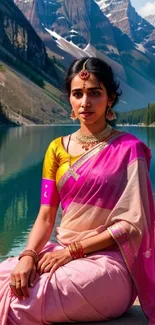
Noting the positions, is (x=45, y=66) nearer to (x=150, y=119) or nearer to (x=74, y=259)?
(x=150, y=119)

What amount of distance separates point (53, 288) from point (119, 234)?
50 centimetres

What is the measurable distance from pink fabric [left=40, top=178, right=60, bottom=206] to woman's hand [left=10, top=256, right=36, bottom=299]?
1.47ft

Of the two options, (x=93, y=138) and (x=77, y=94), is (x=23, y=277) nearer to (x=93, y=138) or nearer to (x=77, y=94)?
(x=93, y=138)

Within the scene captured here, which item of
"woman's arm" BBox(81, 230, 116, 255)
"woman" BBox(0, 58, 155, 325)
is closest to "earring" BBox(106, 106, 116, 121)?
"woman" BBox(0, 58, 155, 325)

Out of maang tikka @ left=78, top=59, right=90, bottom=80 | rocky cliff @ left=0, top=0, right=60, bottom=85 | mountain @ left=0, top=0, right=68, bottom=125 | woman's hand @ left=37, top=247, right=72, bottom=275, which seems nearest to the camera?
woman's hand @ left=37, top=247, right=72, bottom=275

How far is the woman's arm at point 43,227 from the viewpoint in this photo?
3270 millimetres

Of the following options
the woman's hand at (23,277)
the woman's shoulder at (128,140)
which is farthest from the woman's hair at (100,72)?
the woman's hand at (23,277)

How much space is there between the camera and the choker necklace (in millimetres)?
3326

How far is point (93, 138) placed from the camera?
3344mm

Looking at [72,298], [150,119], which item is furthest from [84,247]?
[150,119]

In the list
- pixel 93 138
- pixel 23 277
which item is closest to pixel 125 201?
pixel 93 138

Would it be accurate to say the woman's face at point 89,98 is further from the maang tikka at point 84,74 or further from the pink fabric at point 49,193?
the pink fabric at point 49,193

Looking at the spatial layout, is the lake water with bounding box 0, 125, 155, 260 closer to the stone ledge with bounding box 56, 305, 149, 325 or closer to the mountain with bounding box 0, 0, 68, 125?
the stone ledge with bounding box 56, 305, 149, 325

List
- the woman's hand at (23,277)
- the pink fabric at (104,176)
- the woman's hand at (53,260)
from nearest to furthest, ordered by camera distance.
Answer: the woman's hand at (23,277)
the woman's hand at (53,260)
the pink fabric at (104,176)
